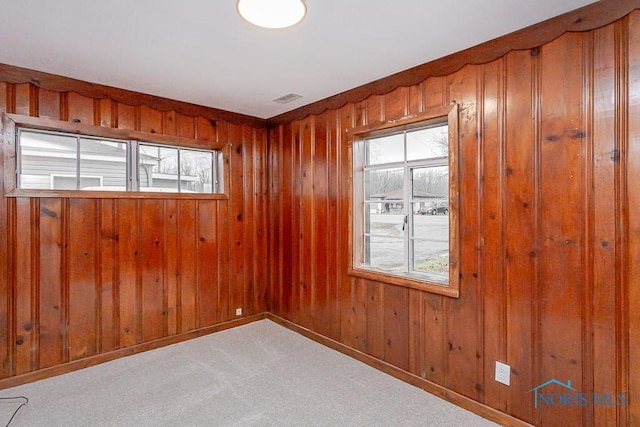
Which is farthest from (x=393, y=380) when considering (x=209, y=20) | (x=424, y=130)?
(x=209, y=20)

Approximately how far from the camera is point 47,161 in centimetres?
277

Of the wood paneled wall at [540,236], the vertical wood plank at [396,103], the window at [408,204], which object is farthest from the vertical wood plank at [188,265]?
the vertical wood plank at [396,103]

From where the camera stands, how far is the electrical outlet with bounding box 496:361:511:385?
2101 millimetres

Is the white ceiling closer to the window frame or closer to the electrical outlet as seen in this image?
the window frame

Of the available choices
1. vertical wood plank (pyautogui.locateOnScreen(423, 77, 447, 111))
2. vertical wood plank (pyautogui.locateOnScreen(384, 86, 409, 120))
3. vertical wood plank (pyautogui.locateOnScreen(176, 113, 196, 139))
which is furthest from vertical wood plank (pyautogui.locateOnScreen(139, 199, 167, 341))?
vertical wood plank (pyautogui.locateOnScreen(423, 77, 447, 111))

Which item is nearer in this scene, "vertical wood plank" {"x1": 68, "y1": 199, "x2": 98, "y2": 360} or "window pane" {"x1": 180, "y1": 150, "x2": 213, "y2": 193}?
"vertical wood plank" {"x1": 68, "y1": 199, "x2": 98, "y2": 360}

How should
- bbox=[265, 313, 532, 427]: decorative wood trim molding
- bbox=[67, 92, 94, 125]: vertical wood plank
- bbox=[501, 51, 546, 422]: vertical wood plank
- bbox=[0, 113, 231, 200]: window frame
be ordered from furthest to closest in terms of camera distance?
bbox=[67, 92, 94, 125]: vertical wood plank
bbox=[0, 113, 231, 200]: window frame
bbox=[265, 313, 532, 427]: decorative wood trim molding
bbox=[501, 51, 546, 422]: vertical wood plank

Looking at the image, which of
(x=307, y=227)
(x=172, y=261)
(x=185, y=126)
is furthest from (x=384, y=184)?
(x=172, y=261)

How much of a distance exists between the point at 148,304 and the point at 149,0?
8.55 feet

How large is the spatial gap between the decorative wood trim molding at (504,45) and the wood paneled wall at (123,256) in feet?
5.50

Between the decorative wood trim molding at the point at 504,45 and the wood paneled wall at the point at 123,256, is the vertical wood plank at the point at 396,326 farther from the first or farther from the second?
the wood paneled wall at the point at 123,256

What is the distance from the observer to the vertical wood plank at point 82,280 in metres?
2.82

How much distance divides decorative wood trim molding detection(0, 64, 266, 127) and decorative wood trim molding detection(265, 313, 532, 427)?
8.20 ft

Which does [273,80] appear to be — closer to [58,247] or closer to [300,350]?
[58,247]
